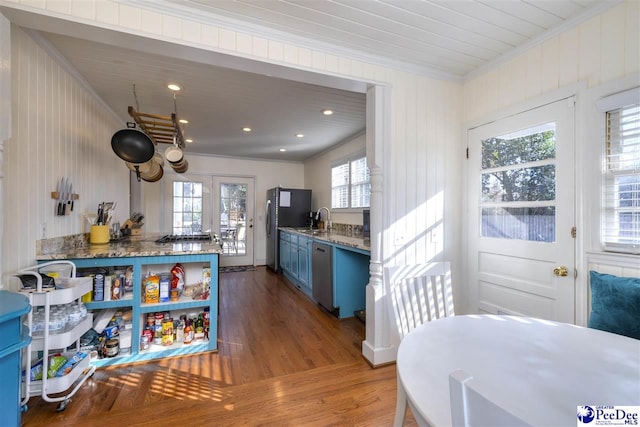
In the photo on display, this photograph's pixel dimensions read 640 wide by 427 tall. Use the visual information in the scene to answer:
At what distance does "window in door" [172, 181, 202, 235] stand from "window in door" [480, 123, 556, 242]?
5.06 metres

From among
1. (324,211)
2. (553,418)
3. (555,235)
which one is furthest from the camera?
(324,211)

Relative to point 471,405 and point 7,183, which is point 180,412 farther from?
point 471,405

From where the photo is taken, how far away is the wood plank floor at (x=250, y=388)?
1.60 m

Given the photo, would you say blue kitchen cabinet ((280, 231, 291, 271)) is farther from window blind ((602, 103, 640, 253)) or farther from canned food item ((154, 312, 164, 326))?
window blind ((602, 103, 640, 253))

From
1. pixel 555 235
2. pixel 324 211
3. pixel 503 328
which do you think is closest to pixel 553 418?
pixel 503 328

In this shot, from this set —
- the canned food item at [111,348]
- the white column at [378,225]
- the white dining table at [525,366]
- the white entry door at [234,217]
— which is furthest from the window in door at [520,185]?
the white entry door at [234,217]

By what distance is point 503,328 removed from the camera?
3.82ft

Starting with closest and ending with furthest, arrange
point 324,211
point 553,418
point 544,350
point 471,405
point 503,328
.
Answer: point 471,405
point 553,418
point 544,350
point 503,328
point 324,211

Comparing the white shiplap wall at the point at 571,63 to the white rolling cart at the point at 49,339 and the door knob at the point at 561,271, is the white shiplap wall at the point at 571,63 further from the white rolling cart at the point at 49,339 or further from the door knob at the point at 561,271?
the white rolling cart at the point at 49,339

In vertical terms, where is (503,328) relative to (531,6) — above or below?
below

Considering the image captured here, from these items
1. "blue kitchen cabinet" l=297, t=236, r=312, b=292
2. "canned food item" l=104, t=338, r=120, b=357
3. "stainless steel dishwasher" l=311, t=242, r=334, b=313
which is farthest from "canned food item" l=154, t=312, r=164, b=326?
"blue kitchen cabinet" l=297, t=236, r=312, b=292

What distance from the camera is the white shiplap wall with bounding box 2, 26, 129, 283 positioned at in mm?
1739

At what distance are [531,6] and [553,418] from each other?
7.00 feet

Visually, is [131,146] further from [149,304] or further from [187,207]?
[187,207]
